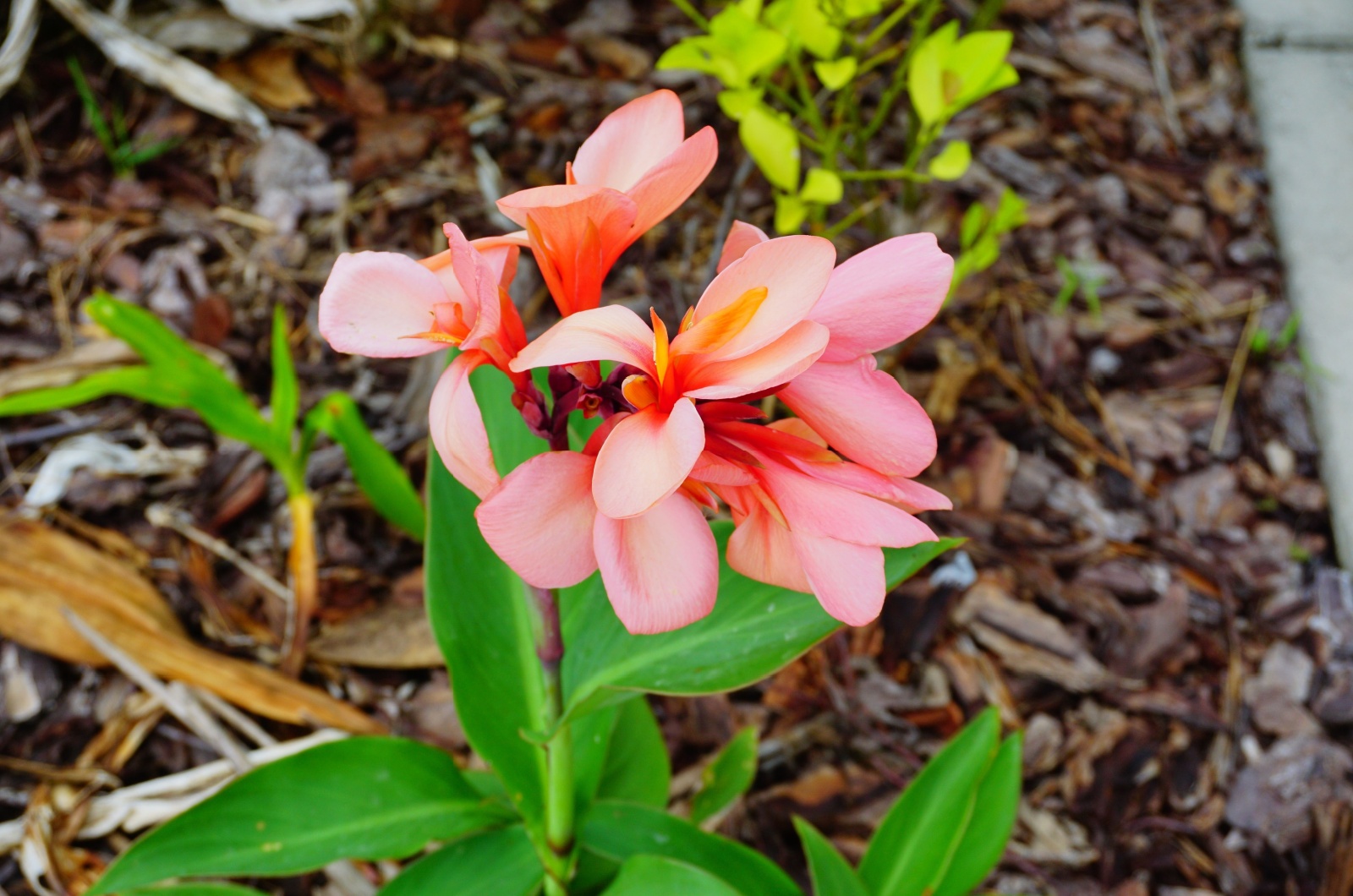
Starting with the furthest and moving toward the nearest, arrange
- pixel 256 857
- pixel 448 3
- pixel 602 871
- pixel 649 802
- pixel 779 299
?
1. pixel 448 3
2. pixel 649 802
3. pixel 602 871
4. pixel 256 857
5. pixel 779 299

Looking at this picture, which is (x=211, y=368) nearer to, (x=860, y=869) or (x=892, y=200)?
(x=860, y=869)

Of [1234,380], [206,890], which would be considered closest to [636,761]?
[206,890]

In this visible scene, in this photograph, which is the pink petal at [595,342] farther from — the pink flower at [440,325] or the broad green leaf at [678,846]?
A: the broad green leaf at [678,846]

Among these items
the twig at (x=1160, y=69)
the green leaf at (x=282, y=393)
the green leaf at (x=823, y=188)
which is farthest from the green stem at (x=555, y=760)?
the twig at (x=1160, y=69)

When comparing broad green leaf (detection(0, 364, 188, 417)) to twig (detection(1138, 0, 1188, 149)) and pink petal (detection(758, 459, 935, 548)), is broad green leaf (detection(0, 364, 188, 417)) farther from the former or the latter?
twig (detection(1138, 0, 1188, 149))

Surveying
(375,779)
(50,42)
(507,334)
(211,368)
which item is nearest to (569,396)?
(507,334)

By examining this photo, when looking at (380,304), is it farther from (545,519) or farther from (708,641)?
(708,641)

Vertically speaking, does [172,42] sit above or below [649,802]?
above
